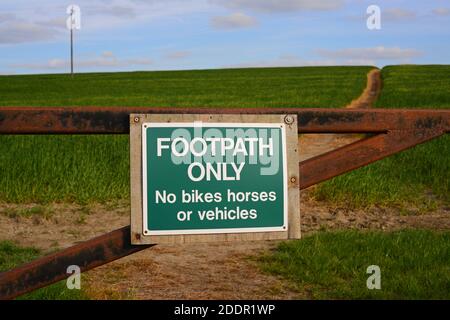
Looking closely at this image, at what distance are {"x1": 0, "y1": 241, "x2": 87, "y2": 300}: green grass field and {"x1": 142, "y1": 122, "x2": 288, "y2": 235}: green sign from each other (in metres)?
1.54

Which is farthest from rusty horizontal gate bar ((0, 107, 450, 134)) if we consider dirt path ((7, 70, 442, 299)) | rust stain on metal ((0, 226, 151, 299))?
dirt path ((7, 70, 442, 299))

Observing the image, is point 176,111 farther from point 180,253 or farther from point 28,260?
point 28,260

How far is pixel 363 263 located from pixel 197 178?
2.59m

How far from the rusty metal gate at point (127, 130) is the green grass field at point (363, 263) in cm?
153

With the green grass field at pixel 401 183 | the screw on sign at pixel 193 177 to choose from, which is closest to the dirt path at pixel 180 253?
the green grass field at pixel 401 183

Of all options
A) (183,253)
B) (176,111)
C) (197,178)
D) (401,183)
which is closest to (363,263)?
(183,253)

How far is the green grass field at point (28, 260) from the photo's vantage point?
158 inches

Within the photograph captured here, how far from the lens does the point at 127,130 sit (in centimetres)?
279

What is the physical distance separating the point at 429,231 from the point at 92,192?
13.1ft

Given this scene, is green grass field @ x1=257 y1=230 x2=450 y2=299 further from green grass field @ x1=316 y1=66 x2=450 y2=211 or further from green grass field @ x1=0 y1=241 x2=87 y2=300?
green grass field @ x1=316 y1=66 x2=450 y2=211

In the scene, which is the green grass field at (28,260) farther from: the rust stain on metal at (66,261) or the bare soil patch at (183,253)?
the rust stain on metal at (66,261)

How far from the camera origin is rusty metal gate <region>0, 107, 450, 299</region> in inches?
107

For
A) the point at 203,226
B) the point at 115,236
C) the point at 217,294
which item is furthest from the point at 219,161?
the point at 217,294
